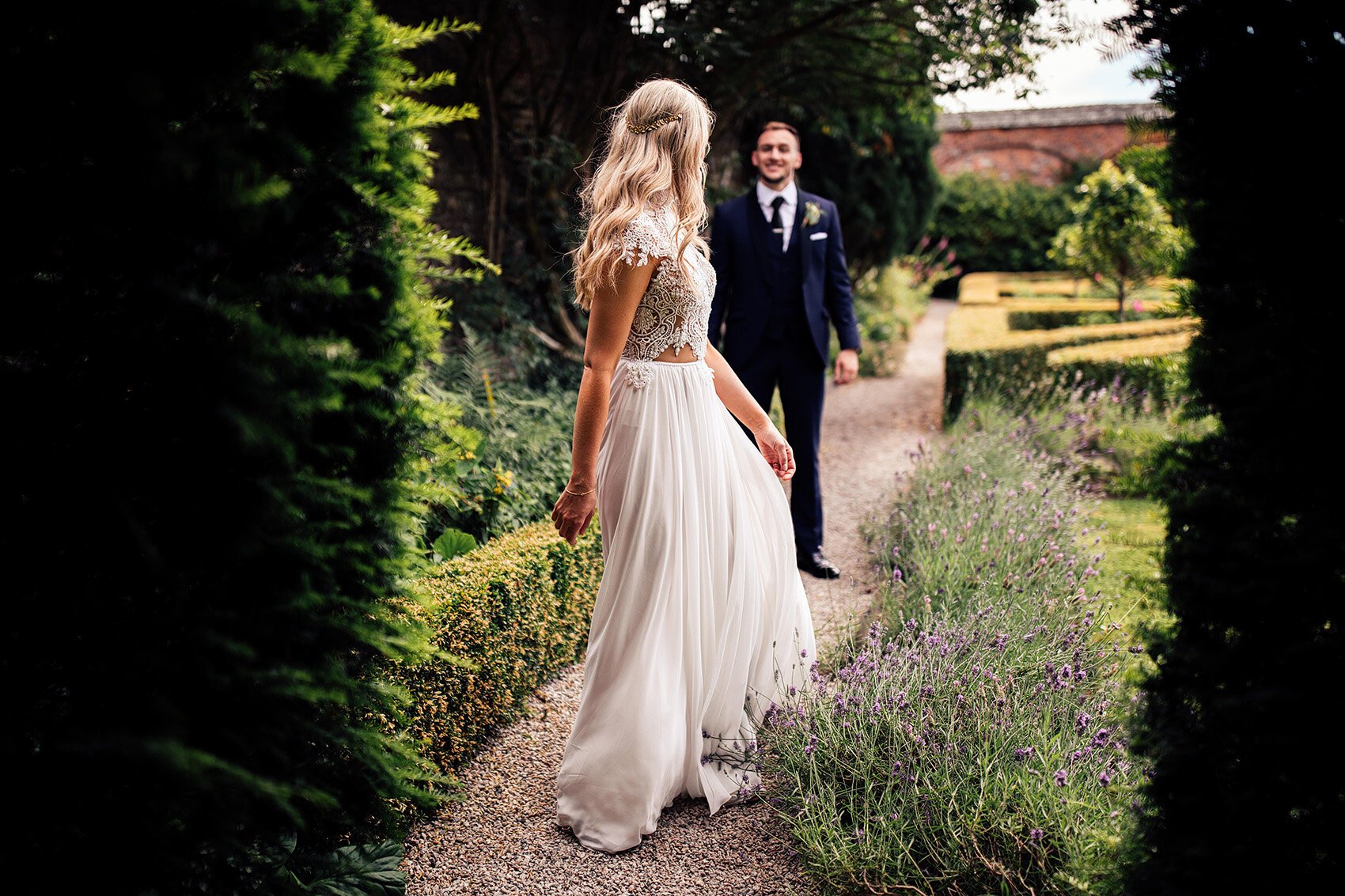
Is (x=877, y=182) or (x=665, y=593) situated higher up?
(x=877, y=182)

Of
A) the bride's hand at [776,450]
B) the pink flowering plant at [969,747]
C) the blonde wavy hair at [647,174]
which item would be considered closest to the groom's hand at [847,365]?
the pink flowering plant at [969,747]

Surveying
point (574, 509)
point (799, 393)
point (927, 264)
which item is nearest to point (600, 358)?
point (574, 509)

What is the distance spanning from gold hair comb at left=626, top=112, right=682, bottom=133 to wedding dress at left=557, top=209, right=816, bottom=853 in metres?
0.24

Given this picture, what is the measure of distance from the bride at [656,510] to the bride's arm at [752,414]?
0.20 meters

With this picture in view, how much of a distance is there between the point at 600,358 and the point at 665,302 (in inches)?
12.1

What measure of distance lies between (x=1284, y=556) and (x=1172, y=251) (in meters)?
0.66

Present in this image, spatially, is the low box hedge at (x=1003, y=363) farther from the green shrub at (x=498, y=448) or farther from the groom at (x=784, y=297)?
the green shrub at (x=498, y=448)

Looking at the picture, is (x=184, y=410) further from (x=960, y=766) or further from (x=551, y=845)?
(x=960, y=766)

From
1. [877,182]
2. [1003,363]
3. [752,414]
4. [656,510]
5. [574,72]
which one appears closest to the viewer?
[656,510]

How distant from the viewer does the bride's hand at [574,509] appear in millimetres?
2518

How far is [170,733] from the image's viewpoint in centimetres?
144

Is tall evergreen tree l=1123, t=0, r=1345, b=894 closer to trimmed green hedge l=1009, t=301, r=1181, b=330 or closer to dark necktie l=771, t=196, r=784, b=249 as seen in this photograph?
dark necktie l=771, t=196, r=784, b=249

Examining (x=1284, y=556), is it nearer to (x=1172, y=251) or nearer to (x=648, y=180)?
(x=1172, y=251)

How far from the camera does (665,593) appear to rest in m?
2.57
